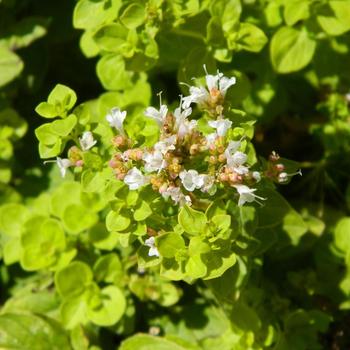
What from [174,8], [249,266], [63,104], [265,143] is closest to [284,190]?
[265,143]

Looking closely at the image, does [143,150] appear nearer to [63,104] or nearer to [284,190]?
[63,104]

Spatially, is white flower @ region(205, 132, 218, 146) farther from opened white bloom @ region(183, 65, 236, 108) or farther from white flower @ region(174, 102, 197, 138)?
opened white bloom @ region(183, 65, 236, 108)

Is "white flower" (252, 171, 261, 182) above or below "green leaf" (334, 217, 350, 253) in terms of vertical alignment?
above

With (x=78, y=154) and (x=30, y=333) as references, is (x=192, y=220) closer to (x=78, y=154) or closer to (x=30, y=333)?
(x=78, y=154)

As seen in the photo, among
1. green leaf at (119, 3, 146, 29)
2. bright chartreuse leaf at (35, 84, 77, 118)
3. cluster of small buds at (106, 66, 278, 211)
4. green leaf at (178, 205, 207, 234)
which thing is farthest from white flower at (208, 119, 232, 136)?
green leaf at (119, 3, 146, 29)

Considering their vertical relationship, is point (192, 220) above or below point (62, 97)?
below

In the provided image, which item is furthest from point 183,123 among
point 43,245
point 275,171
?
point 43,245
